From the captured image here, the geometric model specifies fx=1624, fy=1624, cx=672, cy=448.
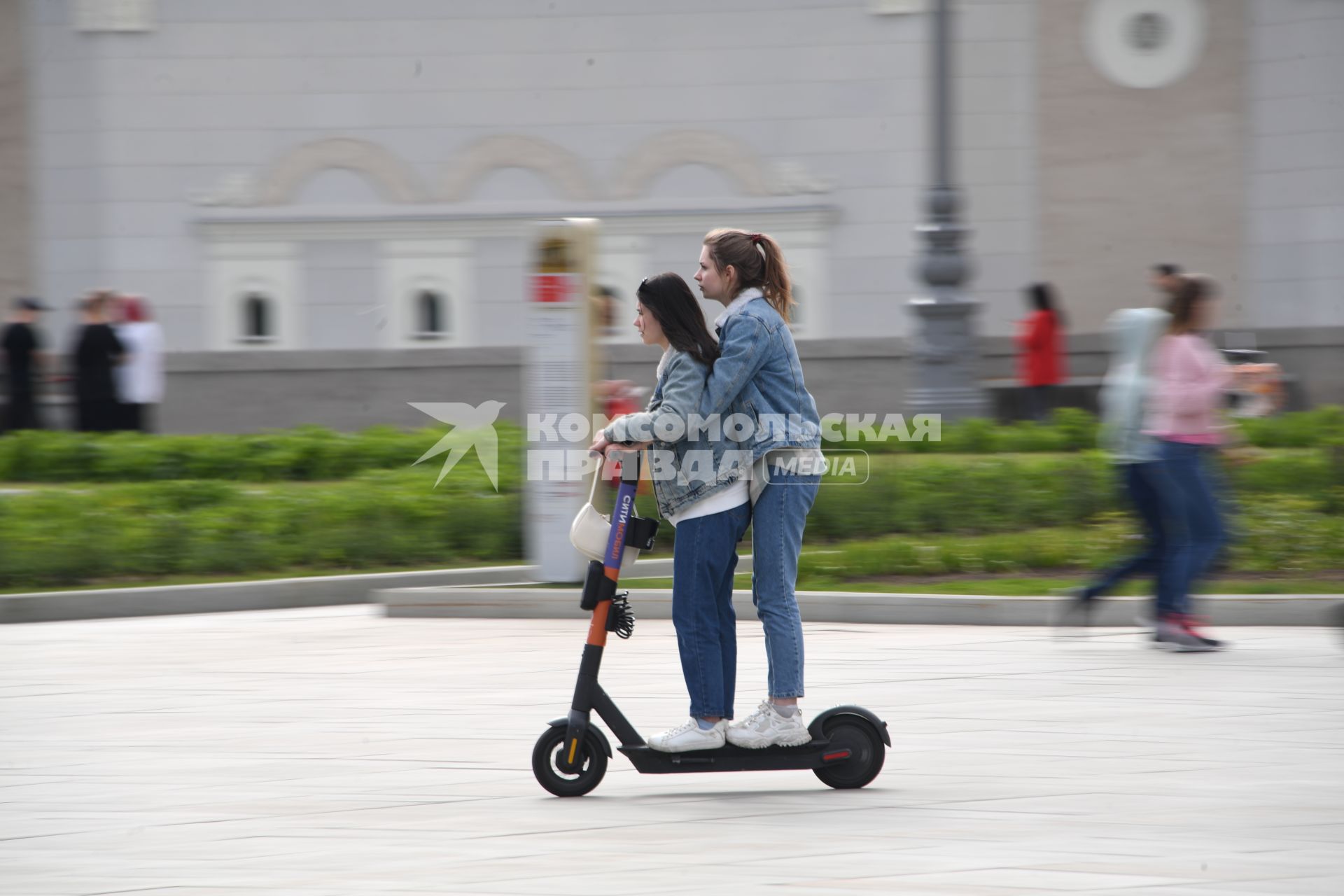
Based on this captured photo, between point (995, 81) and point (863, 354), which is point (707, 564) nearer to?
point (863, 354)

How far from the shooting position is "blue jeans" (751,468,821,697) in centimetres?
550

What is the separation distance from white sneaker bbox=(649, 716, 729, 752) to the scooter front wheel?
0.21 metres

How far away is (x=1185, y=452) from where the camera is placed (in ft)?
27.5

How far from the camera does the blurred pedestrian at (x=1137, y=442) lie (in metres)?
8.52

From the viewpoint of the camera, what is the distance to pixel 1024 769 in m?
5.80

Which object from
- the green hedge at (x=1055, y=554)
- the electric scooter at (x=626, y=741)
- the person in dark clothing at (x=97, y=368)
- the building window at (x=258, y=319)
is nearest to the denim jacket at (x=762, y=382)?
the electric scooter at (x=626, y=741)

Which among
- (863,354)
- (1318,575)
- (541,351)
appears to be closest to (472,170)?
(863,354)

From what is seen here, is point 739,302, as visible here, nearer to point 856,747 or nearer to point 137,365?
point 856,747

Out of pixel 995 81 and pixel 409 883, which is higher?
pixel 995 81

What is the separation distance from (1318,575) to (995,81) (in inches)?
661

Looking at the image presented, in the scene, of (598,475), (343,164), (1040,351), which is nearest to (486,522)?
(598,475)

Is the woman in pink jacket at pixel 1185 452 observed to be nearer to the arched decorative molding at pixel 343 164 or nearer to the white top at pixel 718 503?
the white top at pixel 718 503

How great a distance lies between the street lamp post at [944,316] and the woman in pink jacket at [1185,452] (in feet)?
32.6

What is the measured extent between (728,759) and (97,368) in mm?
13056
